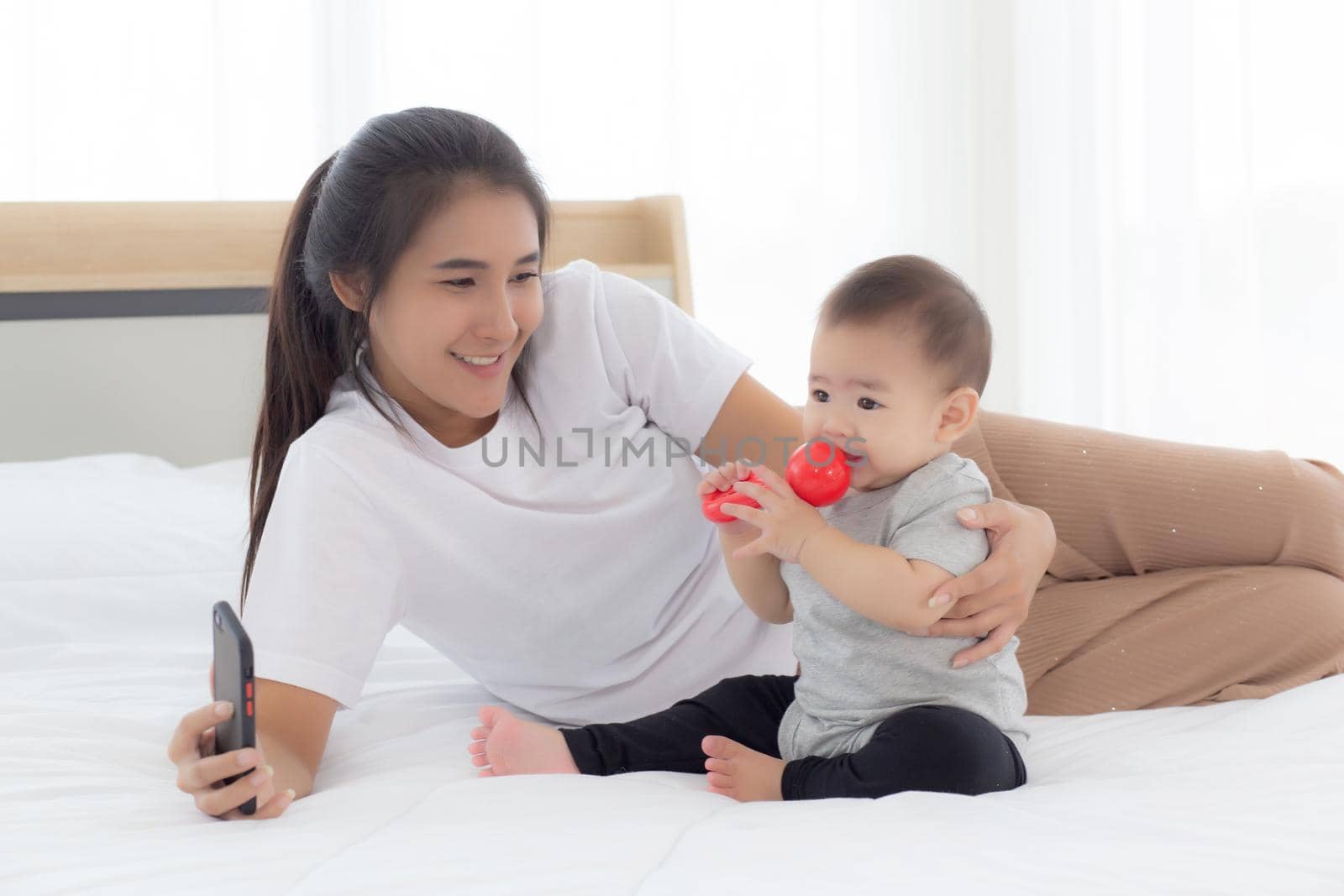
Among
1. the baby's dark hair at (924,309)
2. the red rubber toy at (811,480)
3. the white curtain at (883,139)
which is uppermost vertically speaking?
the white curtain at (883,139)

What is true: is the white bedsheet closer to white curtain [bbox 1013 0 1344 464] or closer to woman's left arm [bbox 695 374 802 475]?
woman's left arm [bbox 695 374 802 475]

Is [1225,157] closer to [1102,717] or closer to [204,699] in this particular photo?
[1102,717]

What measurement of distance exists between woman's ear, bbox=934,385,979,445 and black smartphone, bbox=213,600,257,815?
0.61 metres

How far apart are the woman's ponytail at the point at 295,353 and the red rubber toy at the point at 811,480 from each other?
482mm

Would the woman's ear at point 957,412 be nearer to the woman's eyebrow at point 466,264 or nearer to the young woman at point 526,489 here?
the young woman at point 526,489

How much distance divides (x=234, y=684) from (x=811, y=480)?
0.49 m

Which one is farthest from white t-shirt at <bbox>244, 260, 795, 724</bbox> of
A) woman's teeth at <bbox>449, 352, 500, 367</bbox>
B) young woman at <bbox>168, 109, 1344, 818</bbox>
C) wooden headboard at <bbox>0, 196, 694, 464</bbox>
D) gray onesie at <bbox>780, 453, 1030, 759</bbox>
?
wooden headboard at <bbox>0, 196, 694, 464</bbox>

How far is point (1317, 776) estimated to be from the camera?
37.8 inches

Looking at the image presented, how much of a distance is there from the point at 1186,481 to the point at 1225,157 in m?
1.61

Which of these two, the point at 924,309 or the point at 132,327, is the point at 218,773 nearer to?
the point at 924,309

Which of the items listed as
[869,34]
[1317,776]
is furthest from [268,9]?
[1317,776]

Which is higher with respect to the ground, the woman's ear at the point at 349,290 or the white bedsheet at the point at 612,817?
the woman's ear at the point at 349,290

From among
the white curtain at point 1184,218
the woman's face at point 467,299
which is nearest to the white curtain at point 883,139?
the white curtain at point 1184,218

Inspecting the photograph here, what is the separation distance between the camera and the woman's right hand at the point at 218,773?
2.99ft
